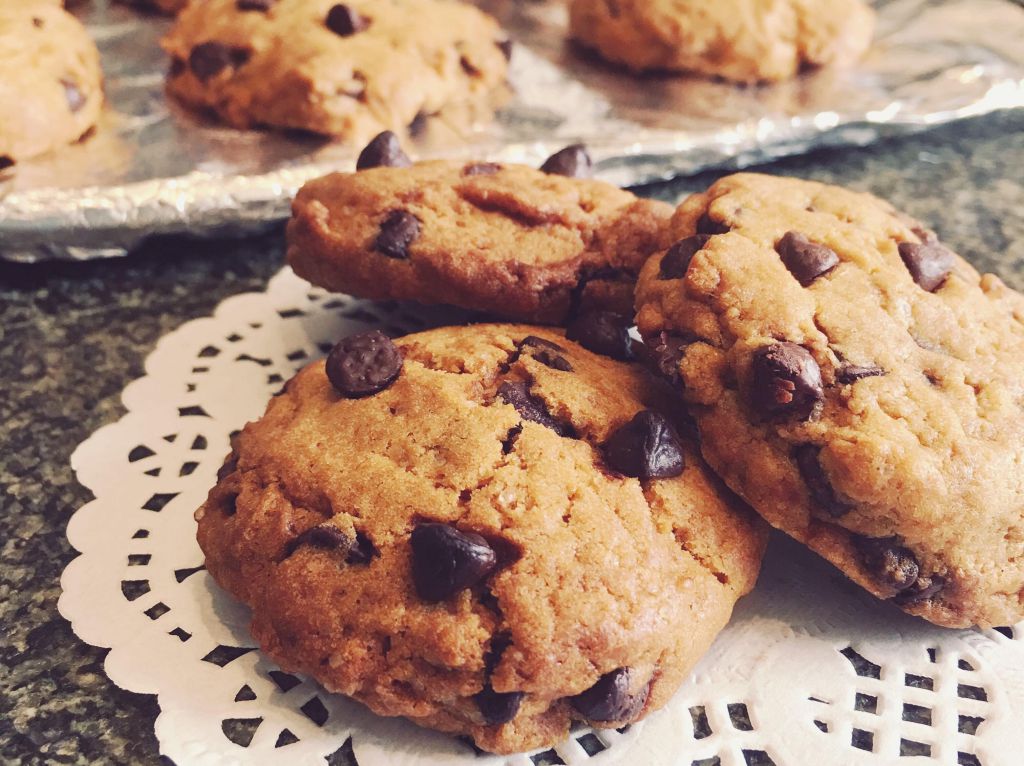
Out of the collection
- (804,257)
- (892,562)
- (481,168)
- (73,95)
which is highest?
(804,257)

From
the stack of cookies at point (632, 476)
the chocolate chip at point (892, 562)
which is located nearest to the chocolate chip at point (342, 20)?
the stack of cookies at point (632, 476)

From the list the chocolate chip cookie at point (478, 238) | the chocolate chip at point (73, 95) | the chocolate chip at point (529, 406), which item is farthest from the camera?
the chocolate chip at point (73, 95)

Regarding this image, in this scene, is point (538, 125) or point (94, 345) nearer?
point (94, 345)

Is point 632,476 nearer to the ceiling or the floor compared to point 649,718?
nearer to the ceiling

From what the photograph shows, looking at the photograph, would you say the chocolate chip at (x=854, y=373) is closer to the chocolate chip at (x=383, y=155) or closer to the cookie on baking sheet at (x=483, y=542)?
the cookie on baking sheet at (x=483, y=542)

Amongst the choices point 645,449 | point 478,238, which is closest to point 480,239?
point 478,238

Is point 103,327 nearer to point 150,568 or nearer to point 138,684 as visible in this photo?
point 150,568

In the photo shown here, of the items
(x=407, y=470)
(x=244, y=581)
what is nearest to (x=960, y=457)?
(x=407, y=470)

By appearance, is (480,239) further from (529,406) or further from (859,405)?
(859,405)
